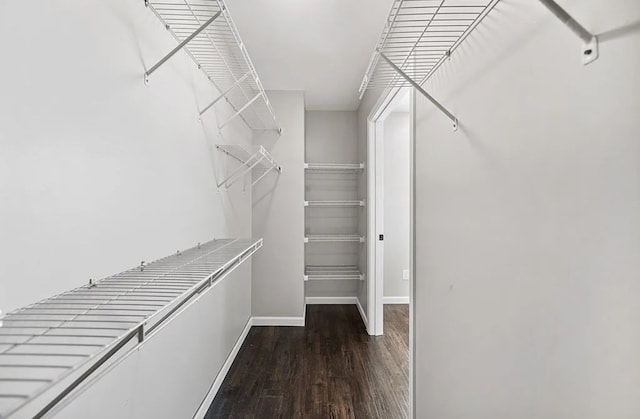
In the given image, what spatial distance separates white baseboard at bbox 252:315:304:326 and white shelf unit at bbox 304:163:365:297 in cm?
68

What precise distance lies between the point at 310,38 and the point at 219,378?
2.38 meters

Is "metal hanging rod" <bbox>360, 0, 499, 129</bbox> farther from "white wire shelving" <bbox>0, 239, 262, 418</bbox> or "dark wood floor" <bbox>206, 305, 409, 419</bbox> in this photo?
"dark wood floor" <bbox>206, 305, 409, 419</bbox>

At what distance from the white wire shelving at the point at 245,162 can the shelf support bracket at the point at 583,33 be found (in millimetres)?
1659

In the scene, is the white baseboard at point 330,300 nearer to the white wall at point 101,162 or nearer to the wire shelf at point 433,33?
the white wall at point 101,162

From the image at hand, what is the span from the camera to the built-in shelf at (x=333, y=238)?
3668 mm

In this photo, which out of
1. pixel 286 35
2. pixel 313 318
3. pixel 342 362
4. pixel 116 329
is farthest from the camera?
pixel 313 318

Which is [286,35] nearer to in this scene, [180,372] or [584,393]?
[180,372]

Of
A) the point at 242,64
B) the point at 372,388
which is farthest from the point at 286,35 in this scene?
the point at 372,388

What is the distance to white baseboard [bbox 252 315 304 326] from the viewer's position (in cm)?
326

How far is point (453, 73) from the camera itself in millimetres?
1201

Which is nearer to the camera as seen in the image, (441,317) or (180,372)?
(441,317)

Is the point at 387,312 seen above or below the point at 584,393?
below

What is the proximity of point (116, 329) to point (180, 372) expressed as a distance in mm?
1130

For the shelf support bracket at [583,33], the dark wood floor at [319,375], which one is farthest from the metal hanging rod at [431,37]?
the dark wood floor at [319,375]
